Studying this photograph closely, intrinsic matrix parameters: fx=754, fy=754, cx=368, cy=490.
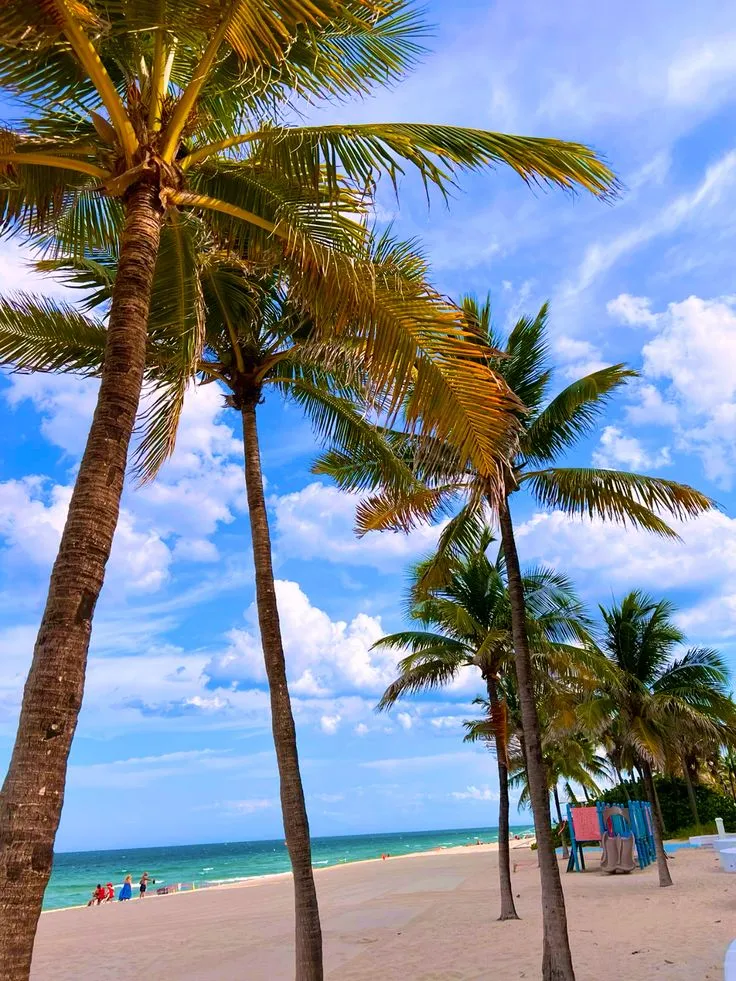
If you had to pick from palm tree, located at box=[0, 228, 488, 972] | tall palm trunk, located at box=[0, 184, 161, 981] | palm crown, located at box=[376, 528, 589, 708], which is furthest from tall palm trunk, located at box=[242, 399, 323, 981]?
palm crown, located at box=[376, 528, 589, 708]

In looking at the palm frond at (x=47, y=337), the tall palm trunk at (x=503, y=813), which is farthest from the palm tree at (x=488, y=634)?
the palm frond at (x=47, y=337)

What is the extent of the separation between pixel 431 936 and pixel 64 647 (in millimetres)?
12584

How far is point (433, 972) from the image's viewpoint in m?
10.0

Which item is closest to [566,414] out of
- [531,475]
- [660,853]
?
[531,475]

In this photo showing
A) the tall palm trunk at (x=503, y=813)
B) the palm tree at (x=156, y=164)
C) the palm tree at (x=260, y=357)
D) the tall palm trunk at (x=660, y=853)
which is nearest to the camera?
the palm tree at (x=156, y=164)

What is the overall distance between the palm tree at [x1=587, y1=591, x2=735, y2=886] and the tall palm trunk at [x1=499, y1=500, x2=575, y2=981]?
992 centimetres

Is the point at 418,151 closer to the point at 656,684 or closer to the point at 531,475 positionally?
the point at 531,475

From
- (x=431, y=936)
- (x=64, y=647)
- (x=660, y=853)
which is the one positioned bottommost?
(x=431, y=936)

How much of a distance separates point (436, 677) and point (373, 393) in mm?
12471

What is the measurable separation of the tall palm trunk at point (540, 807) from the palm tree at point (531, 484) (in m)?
0.01

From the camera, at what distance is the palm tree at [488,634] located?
47.0 ft

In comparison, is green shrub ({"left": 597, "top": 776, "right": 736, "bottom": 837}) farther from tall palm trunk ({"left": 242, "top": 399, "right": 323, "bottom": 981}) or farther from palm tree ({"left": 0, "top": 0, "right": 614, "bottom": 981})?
palm tree ({"left": 0, "top": 0, "right": 614, "bottom": 981})

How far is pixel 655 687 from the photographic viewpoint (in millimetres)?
20016

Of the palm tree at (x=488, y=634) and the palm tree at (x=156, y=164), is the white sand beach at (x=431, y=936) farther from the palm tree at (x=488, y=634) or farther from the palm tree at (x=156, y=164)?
the palm tree at (x=156, y=164)
